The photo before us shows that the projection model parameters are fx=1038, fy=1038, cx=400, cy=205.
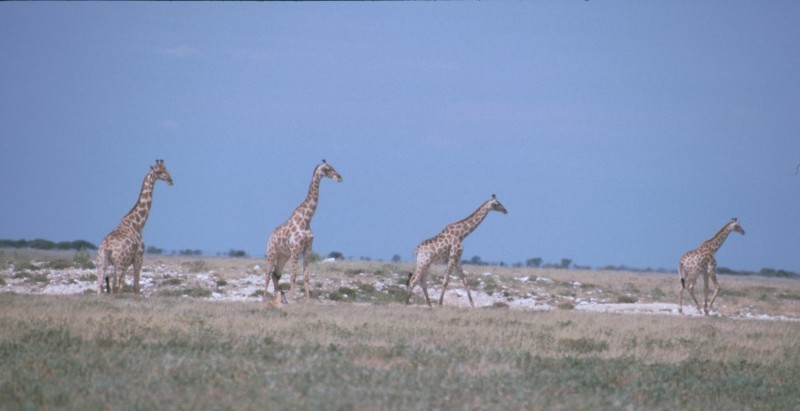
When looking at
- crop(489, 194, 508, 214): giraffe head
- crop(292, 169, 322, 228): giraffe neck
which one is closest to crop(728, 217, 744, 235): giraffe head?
crop(489, 194, 508, 214): giraffe head

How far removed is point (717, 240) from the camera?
110 feet

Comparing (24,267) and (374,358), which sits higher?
(24,267)

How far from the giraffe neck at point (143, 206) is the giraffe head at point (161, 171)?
109mm

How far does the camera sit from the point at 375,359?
16125mm

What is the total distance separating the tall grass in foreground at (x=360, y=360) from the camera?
43.2 feet

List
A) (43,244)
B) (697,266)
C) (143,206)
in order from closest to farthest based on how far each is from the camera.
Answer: (143,206) < (697,266) < (43,244)

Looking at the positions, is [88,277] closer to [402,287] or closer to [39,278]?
[39,278]

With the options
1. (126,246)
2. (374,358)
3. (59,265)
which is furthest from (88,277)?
(374,358)

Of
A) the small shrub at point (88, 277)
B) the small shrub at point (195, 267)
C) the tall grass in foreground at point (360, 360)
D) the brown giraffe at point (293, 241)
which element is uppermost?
the brown giraffe at point (293, 241)

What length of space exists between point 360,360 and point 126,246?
1092cm

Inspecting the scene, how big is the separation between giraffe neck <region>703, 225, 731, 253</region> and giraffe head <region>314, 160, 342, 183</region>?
12.6 m

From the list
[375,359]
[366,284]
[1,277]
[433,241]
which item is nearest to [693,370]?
[375,359]

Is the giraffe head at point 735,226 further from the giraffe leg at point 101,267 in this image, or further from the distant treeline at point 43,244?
the distant treeline at point 43,244

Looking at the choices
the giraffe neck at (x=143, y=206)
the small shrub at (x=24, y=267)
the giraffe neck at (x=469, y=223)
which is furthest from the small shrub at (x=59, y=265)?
the giraffe neck at (x=469, y=223)
